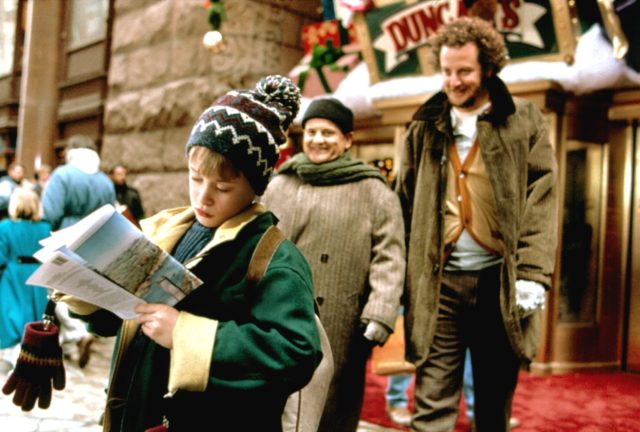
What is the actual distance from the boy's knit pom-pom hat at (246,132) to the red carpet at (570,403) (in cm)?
279

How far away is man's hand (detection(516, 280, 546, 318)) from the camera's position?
2586 mm

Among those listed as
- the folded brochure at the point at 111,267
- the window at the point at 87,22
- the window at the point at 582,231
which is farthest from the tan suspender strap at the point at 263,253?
the window at the point at 87,22

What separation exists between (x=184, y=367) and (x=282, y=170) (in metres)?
1.94

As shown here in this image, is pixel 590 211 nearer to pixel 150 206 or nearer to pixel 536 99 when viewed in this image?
pixel 536 99

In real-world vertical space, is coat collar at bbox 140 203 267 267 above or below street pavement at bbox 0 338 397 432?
above

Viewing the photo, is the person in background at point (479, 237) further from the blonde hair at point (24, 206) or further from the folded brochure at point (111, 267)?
the blonde hair at point (24, 206)

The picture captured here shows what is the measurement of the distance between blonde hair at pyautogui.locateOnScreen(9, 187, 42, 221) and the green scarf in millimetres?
2797

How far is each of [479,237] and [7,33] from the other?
15889mm

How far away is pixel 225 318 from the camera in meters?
1.53

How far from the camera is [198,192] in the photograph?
1575 millimetres

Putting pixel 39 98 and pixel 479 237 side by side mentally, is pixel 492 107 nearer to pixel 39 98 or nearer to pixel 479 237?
pixel 479 237

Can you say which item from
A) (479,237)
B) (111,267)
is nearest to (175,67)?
(479,237)

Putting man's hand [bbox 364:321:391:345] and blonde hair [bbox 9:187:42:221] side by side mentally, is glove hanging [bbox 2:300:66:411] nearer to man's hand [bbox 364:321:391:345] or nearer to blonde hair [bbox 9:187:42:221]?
man's hand [bbox 364:321:391:345]

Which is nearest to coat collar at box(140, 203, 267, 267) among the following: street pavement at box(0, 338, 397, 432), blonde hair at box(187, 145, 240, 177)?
blonde hair at box(187, 145, 240, 177)
